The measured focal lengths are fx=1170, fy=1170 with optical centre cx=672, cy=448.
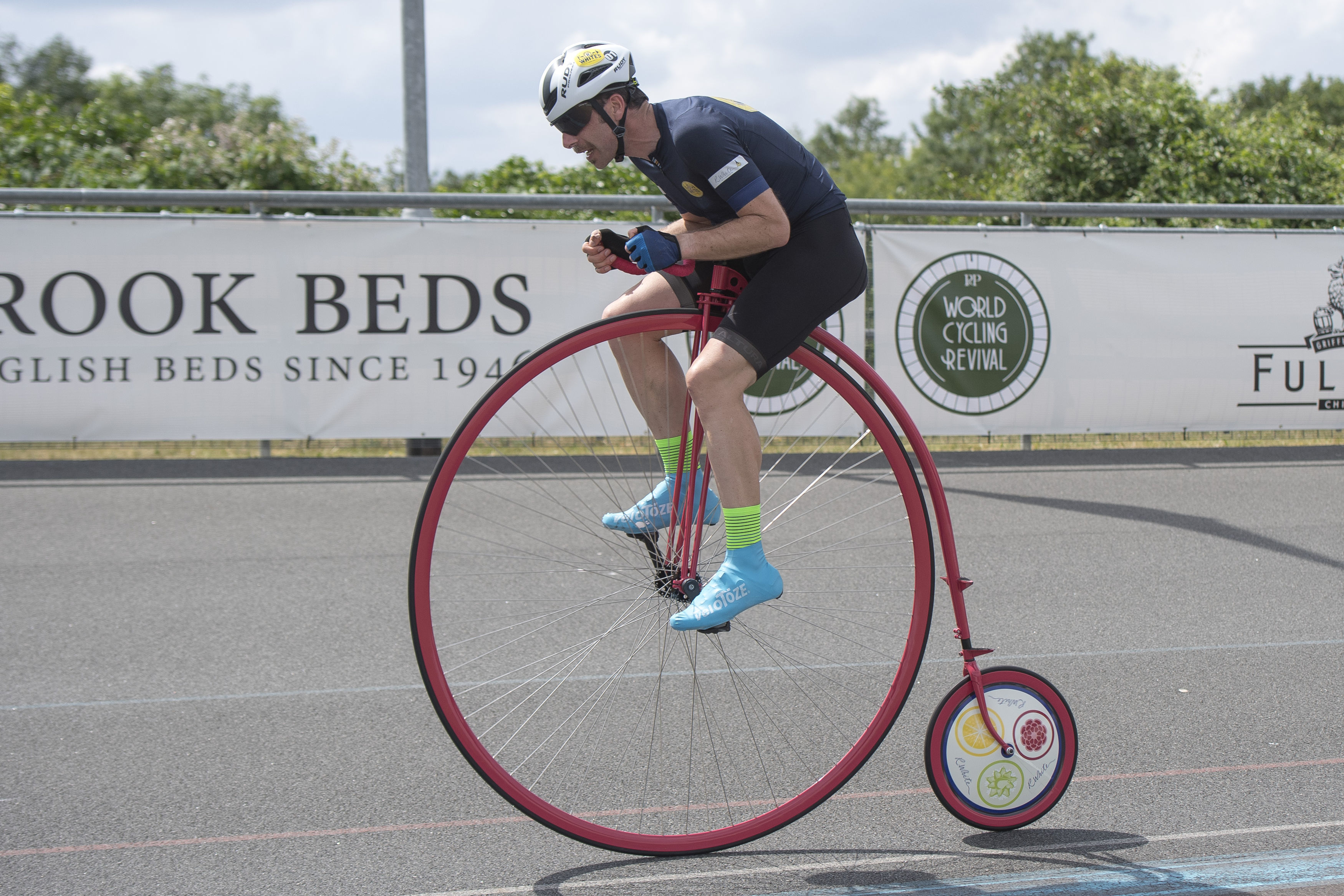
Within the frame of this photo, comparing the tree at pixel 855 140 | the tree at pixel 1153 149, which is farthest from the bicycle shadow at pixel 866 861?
the tree at pixel 855 140

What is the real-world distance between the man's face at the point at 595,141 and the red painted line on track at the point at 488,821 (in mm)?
1951

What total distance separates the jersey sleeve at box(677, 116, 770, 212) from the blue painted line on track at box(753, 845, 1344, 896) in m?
1.87

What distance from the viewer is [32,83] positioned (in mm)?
64625

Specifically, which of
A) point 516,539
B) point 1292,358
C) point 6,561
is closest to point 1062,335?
point 1292,358

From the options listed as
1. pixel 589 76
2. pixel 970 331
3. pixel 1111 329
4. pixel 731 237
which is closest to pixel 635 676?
pixel 731 237

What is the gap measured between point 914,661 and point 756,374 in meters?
0.94

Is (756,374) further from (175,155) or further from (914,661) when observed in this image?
(175,155)

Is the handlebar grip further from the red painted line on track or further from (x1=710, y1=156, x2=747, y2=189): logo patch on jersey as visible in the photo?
the red painted line on track

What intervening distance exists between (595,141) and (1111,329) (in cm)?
823

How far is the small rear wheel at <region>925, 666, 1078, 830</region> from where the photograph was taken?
3434mm

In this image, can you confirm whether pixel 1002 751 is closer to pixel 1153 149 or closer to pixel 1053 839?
pixel 1053 839

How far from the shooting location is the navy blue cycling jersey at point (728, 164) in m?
3.08

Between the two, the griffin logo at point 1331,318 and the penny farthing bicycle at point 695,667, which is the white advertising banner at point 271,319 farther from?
the griffin logo at point 1331,318

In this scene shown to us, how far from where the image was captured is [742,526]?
10.6 ft
